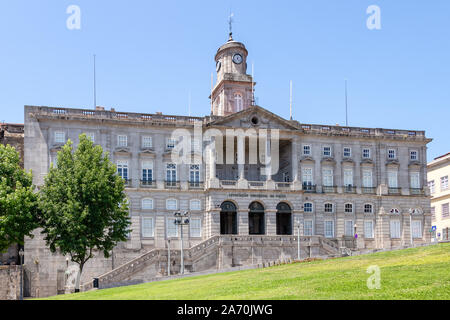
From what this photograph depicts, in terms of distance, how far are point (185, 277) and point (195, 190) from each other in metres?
21.8

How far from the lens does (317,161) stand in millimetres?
70625

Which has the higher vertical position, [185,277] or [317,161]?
[317,161]

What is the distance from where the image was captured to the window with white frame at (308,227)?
6844cm

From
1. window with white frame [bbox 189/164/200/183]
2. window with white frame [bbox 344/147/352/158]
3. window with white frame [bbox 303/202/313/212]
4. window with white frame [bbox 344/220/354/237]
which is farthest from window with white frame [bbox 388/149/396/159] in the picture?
window with white frame [bbox 189/164/200/183]

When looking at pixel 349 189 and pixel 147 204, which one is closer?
pixel 147 204

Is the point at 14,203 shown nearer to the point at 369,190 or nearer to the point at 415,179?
the point at 369,190

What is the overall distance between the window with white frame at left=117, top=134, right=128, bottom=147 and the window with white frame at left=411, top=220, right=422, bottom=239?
35.7 m

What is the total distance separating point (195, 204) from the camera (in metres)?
66.2

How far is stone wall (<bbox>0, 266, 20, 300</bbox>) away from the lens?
52469mm

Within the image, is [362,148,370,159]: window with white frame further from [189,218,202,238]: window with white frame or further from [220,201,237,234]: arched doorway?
[189,218,202,238]: window with white frame

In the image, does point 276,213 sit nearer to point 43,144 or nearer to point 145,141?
point 145,141

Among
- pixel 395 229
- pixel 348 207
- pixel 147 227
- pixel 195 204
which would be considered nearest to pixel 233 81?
pixel 195 204

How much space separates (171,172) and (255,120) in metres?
11.3
